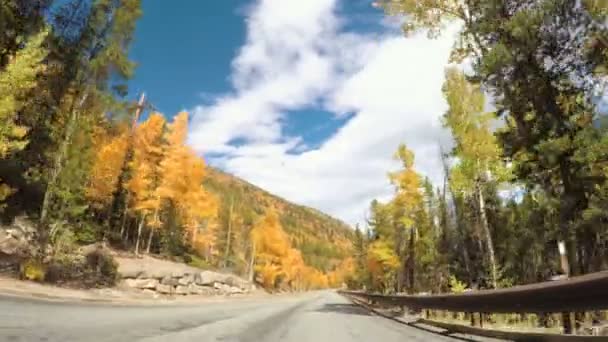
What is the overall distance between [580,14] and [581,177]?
426cm

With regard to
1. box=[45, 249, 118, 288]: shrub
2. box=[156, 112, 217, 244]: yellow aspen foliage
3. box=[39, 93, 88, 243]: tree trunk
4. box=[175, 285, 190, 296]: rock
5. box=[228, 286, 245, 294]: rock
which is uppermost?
box=[156, 112, 217, 244]: yellow aspen foliage

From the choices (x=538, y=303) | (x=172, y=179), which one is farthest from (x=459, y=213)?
(x=538, y=303)

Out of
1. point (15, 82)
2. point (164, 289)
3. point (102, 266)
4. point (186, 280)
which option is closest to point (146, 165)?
point (186, 280)

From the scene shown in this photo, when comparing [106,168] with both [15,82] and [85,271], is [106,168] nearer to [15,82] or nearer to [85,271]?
[85,271]

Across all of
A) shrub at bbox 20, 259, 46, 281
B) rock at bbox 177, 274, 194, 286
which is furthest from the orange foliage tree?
shrub at bbox 20, 259, 46, 281

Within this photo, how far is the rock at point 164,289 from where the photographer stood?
2831 cm

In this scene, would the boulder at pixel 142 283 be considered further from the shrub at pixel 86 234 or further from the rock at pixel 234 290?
the rock at pixel 234 290

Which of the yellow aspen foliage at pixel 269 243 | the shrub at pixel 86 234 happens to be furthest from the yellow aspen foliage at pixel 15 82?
the yellow aspen foliage at pixel 269 243

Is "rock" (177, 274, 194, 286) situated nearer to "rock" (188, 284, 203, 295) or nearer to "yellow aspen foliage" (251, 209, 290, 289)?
"rock" (188, 284, 203, 295)

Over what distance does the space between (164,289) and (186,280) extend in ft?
11.1

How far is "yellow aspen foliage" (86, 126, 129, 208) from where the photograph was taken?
32812 millimetres

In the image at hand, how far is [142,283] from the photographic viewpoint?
2700cm

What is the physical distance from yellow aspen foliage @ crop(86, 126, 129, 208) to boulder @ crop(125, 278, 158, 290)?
8.47 metres

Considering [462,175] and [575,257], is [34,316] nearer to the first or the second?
[575,257]
